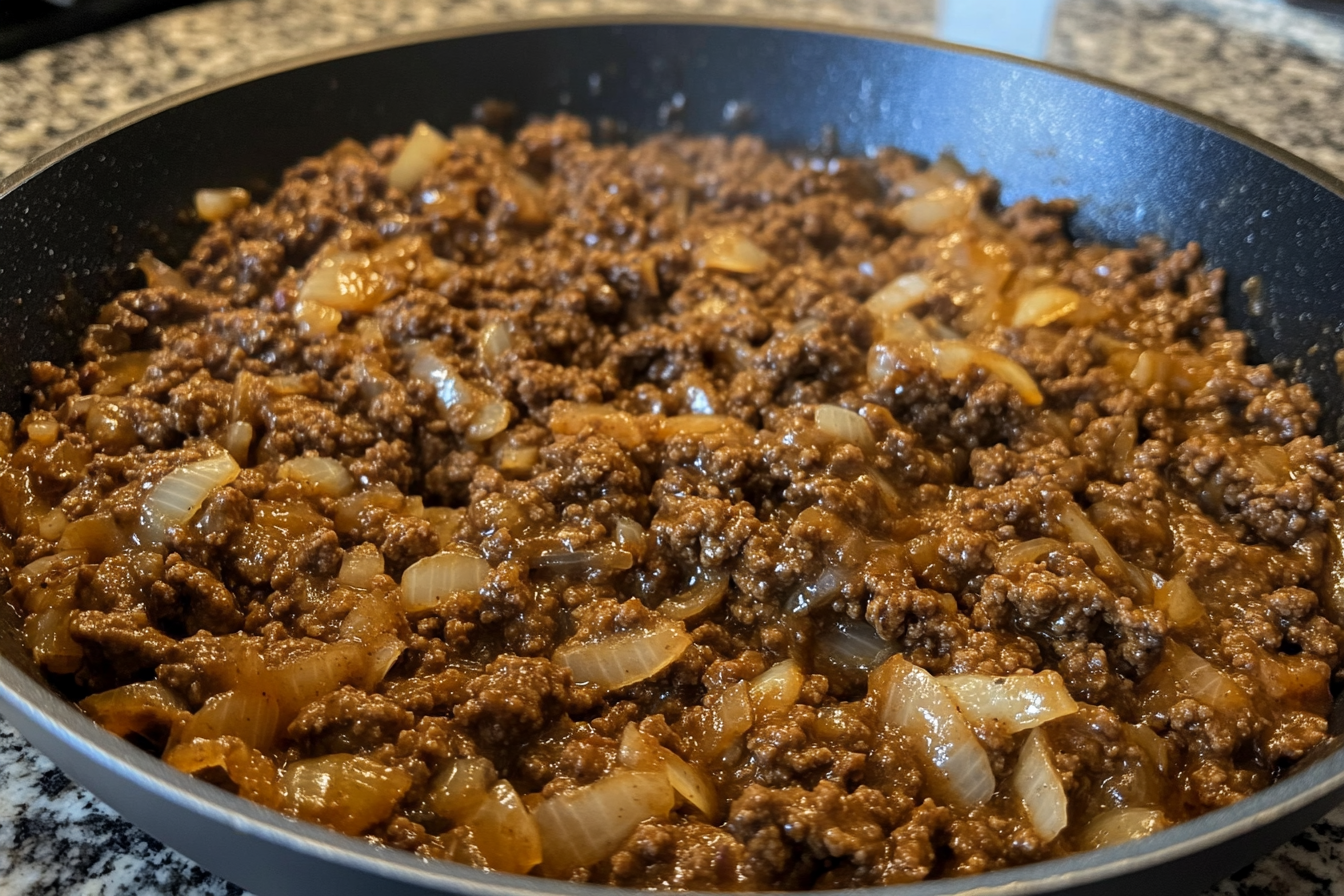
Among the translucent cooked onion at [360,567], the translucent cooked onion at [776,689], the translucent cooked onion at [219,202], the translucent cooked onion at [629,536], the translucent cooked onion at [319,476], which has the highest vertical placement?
the translucent cooked onion at [219,202]

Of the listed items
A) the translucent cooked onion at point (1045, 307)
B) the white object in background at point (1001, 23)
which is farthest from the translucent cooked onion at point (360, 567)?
the white object in background at point (1001, 23)

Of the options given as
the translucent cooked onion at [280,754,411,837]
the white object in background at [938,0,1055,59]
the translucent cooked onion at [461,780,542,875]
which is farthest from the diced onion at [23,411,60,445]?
the white object in background at [938,0,1055,59]

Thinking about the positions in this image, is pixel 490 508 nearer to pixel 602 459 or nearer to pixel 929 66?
pixel 602 459

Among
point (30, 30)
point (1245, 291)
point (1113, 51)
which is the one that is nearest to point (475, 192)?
point (30, 30)

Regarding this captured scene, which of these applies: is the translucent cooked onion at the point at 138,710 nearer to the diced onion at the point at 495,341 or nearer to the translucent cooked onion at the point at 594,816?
the translucent cooked onion at the point at 594,816

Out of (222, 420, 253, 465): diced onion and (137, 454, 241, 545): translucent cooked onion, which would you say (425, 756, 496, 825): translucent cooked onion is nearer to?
(137, 454, 241, 545): translucent cooked onion
